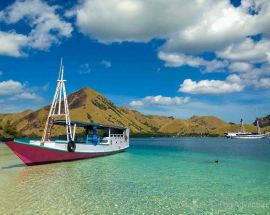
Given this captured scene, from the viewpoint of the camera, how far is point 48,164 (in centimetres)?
4600

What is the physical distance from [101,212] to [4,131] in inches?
6704

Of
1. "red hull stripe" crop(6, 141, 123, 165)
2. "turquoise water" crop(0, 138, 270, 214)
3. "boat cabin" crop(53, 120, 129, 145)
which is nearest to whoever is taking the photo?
"turquoise water" crop(0, 138, 270, 214)

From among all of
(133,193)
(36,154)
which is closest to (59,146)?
(36,154)

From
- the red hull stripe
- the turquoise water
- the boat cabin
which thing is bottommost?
the turquoise water

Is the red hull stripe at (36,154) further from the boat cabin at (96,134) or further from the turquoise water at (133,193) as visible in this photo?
the boat cabin at (96,134)

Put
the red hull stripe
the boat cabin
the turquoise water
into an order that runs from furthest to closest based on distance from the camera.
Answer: the boat cabin < the red hull stripe < the turquoise water

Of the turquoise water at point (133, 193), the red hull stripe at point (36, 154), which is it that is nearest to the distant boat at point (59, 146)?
the red hull stripe at point (36, 154)

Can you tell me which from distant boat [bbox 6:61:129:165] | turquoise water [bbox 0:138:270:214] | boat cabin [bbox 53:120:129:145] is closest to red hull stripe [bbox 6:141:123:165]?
distant boat [bbox 6:61:129:165]

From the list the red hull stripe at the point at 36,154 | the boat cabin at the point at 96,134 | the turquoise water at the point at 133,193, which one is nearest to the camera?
the turquoise water at the point at 133,193

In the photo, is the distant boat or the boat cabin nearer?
the distant boat

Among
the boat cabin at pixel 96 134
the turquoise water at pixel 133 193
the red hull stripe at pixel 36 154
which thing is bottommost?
the turquoise water at pixel 133 193

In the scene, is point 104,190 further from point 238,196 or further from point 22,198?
point 238,196

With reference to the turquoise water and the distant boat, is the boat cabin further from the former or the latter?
the turquoise water

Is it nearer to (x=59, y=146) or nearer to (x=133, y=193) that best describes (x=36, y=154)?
(x=59, y=146)
